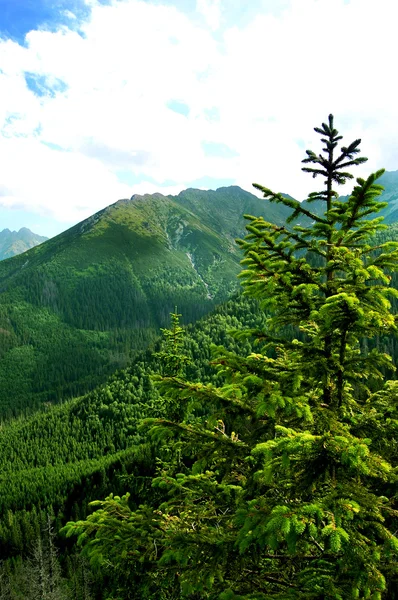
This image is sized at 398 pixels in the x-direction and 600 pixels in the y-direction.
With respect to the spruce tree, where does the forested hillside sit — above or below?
below

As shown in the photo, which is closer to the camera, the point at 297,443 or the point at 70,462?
the point at 297,443

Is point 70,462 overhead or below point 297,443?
below

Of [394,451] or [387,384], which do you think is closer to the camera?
[394,451]

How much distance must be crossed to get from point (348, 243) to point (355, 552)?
7.86 metres

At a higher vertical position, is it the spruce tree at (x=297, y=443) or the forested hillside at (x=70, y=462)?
the spruce tree at (x=297, y=443)

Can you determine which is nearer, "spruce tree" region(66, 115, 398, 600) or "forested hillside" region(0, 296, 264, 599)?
"spruce tree" region(66, 115, 398, 600)

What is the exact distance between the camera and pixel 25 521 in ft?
415

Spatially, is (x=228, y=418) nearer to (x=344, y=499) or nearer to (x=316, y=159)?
(x=344, y=499)

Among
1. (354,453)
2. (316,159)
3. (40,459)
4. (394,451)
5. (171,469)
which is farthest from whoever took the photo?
(40,459)

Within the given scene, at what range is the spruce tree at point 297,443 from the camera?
27.1 feet

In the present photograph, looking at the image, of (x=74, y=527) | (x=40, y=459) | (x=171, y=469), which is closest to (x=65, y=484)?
(x=40, y=459)

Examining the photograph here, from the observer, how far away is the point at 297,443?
25.5ft

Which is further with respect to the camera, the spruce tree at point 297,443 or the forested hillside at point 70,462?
the forested hillside at point 70,462

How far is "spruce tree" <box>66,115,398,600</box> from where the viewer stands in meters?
8.26
